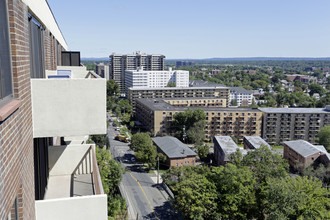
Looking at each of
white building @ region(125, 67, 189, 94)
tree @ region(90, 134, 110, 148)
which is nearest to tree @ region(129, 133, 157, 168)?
tree @ region(90, 134, 110, 148)

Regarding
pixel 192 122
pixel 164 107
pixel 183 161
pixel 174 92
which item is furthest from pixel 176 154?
pixel 174 92

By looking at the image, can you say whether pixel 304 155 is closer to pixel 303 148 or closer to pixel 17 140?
pixel 303 148

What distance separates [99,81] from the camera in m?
6.64

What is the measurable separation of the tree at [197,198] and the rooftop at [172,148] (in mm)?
17666

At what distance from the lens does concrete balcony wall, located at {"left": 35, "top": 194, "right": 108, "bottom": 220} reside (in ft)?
20.4

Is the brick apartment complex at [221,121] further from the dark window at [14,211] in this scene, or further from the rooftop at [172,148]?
the dark window at [14,211]

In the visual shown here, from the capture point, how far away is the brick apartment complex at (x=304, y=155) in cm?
4853

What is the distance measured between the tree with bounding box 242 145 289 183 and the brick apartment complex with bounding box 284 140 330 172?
11.7 metres

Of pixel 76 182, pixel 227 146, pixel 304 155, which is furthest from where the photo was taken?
pixel 227 146

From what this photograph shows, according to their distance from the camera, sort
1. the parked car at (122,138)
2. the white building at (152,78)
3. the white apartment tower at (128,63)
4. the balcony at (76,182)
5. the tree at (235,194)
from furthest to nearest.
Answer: the white apartment tower at (128,63), the white building at (152,78), the parked car at (122,138), the tree at (235,194), the balcony at (76,182)

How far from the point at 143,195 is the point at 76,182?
31.2 meters

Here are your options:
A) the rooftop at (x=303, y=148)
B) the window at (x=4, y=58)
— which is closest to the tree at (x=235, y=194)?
the rooftop at (x=303, y=148)

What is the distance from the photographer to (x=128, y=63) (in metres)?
134

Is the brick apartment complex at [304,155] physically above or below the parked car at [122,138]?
above
